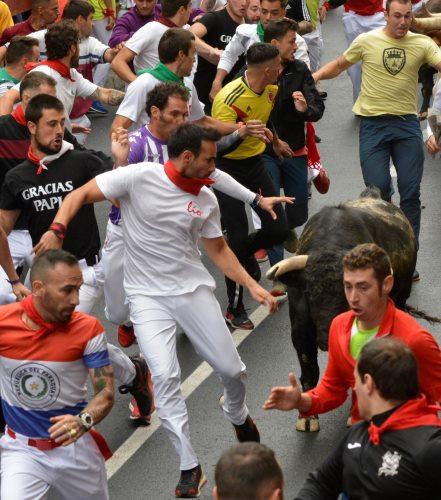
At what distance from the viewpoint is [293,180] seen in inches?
443

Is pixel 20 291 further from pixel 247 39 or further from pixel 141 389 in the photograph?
pixel 247 39

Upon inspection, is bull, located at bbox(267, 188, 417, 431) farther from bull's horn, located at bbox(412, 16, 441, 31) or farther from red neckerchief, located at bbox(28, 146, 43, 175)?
bull's horn, located at bbox(412, 16, 441, 31)

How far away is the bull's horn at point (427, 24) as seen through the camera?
38.7 feet

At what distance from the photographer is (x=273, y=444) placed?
8.72m

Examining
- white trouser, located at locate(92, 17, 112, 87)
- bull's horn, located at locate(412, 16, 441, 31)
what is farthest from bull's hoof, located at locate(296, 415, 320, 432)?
white trouser, located at locate(92, 17, 112, 87)

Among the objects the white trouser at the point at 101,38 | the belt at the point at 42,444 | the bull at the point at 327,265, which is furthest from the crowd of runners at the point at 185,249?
the white trouser at the point at 101,38

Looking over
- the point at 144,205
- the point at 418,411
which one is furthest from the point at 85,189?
the point at 418,411

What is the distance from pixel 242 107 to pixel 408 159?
175 cm

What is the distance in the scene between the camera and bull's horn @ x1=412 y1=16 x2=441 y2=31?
1179 centimetres

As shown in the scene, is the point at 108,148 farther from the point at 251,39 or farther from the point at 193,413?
the point at 193,413

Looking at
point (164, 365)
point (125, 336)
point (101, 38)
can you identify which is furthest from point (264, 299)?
point (101, 38)

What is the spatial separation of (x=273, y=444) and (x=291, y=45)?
4.01 meters

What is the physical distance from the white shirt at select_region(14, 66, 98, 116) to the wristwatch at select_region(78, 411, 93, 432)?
5.07 meters

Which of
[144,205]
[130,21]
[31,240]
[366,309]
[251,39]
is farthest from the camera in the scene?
[130,21]
